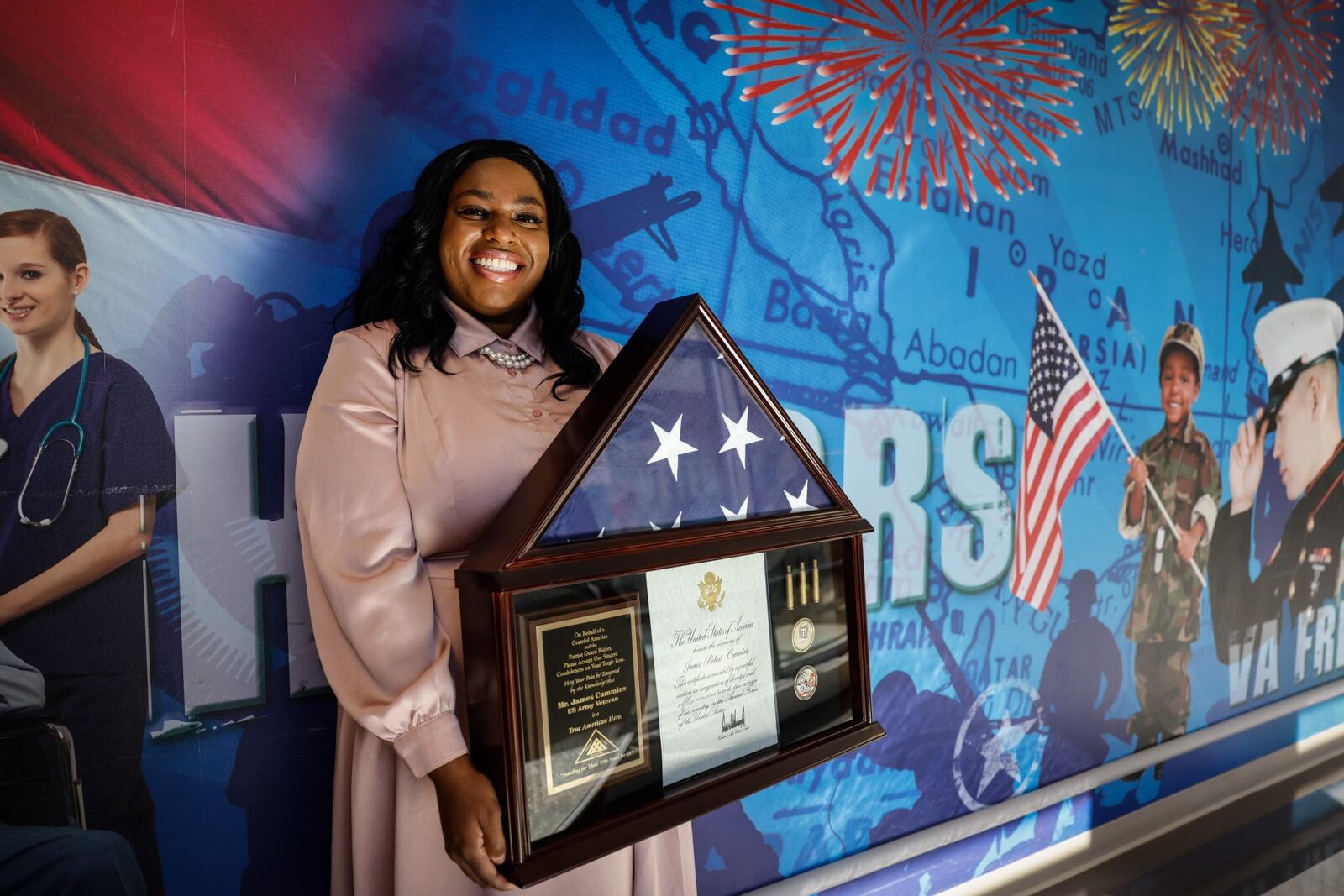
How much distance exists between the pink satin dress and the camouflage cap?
2.08 m

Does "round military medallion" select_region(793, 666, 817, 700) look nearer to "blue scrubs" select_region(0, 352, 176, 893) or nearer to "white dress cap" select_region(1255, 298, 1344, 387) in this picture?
"blue scrubs" select_region(0, 352, 176, 893)

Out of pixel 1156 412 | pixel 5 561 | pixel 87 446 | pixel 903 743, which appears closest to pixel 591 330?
pixel 87 446

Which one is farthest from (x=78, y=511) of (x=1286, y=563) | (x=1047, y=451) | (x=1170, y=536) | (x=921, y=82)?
(x=1286, y=563)

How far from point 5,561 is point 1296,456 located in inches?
140

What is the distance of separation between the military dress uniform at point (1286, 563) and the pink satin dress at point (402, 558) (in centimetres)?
234

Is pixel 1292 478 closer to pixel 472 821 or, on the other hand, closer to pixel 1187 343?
pixel 1187 343

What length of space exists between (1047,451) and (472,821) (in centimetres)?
184

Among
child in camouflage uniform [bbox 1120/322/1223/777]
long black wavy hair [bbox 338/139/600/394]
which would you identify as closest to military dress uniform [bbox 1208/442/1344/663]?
child in camouflage uniform [bbox 1120/322/1223/777]

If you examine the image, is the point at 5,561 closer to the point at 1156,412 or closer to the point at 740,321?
the point at 740,321

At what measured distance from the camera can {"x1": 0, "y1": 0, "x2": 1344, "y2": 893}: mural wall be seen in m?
1.25

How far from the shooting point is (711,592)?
3.73ft

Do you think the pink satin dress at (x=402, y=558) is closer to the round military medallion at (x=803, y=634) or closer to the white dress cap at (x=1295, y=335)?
the round military medallion at (x=803, y=634)

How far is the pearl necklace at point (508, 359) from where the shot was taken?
4.00 feet

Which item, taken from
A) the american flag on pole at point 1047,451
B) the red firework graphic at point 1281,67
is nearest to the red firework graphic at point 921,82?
the american flag on pole at point 1047,451
